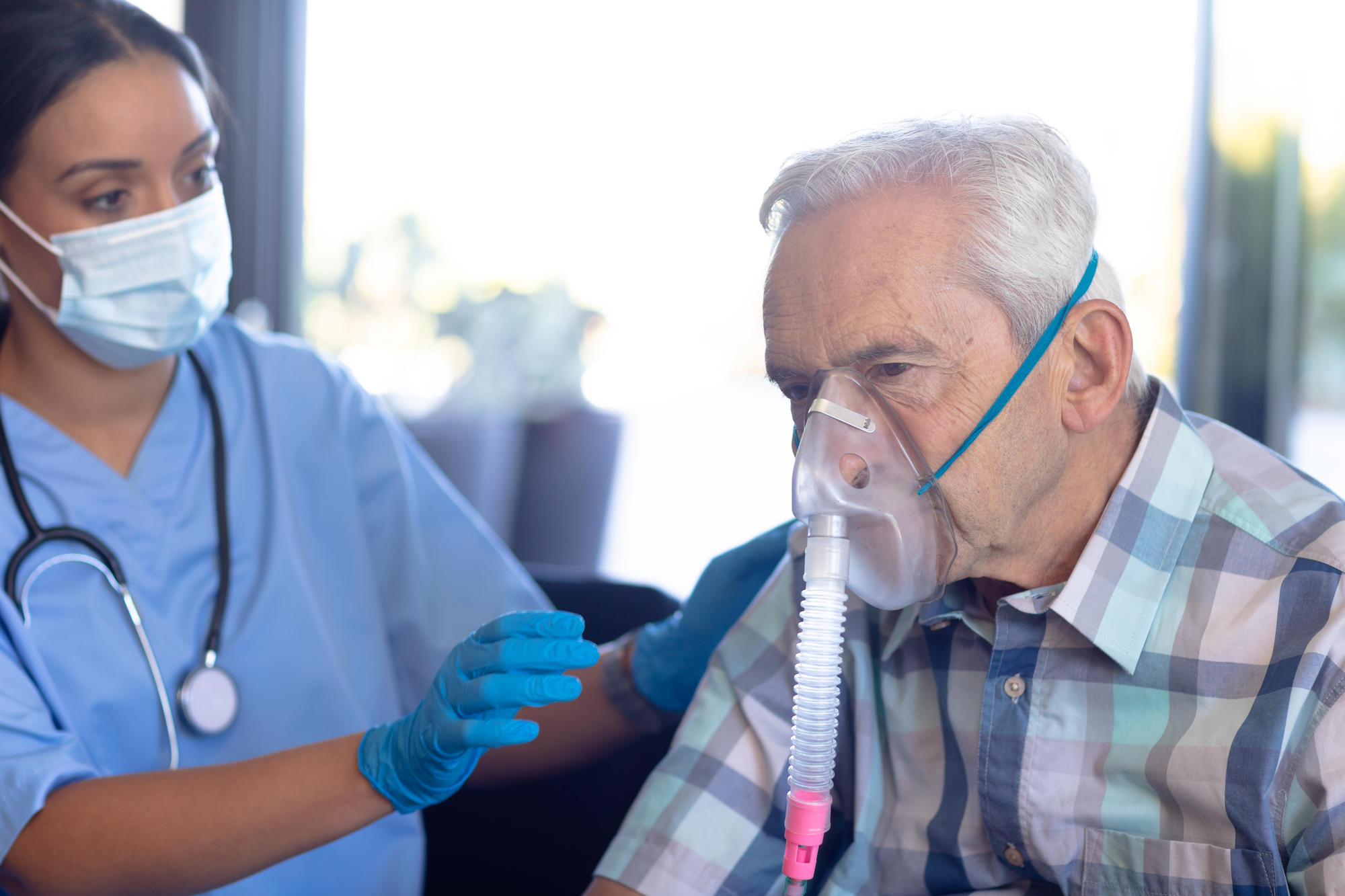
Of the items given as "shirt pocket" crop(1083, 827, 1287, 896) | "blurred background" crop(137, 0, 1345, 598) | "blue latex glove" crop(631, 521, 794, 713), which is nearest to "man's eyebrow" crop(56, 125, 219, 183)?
"blue latex glove" crop(631, 521, 794, 713)

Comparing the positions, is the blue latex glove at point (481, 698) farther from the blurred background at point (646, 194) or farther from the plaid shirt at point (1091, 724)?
the blurred background at point (646, 194)

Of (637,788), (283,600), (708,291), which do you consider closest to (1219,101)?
(708,291)

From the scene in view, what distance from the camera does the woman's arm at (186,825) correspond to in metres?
1.05

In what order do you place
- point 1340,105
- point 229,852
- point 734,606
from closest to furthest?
point 229,852 < point 734,606 < point 1340,105

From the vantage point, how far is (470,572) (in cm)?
152

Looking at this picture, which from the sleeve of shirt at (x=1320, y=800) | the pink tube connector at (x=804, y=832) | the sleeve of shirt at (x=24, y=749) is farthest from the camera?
the sleeve of shirt at (x=24, y=749)

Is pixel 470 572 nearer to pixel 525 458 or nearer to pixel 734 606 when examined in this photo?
pixel 734 606

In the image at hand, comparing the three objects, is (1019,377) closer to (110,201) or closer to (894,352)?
(894,352)

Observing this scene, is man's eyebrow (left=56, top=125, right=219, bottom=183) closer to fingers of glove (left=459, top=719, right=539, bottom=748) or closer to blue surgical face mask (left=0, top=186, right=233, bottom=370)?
blue surgical face mask (left=0, top=186, right=233, bottom=370)

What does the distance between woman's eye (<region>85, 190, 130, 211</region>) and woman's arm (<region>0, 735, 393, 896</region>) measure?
27.0 inches

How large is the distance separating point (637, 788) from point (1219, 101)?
217cm

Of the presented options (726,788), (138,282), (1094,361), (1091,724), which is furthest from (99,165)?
(1091,724)

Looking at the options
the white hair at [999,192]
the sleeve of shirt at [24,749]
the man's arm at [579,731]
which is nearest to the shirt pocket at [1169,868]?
the white hair at [999,192]

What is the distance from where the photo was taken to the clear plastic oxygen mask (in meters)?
0.89
